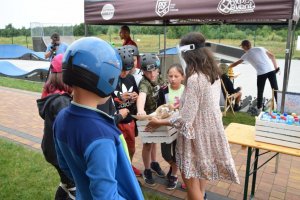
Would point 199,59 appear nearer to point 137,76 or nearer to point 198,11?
point 137,76

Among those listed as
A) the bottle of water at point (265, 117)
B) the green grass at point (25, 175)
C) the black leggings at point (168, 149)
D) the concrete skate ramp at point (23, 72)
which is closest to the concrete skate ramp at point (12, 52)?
the concrete skate ramp at point (23, 72)

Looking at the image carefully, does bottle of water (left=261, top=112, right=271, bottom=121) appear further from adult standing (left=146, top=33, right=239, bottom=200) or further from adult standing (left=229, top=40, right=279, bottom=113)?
adult standing (left=229, top=40, right=279, bottom=113)

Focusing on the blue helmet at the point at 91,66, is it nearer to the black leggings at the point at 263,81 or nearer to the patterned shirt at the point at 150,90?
the patterned shirt at the point at 150,90

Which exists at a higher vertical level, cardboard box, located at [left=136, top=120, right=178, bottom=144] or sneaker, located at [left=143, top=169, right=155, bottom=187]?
cardboard box, located at [left=136, top=120, right=178, bottom=144]

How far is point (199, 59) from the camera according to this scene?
2312 mm

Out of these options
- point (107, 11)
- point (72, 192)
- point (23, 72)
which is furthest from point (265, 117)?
point (23, 72)

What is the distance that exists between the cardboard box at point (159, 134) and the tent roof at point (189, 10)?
210 cm

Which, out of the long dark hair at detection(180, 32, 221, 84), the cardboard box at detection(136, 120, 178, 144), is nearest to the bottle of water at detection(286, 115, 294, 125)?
the long dark hair at detection(180, 32, 221, 84)

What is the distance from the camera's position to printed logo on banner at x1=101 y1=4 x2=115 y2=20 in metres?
5.18

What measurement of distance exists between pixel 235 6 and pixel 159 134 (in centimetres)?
224

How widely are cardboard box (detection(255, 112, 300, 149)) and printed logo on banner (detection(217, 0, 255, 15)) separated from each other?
1.80 metres

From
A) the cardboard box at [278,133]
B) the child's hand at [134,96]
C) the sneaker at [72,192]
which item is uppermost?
the child's hand at [134,96]

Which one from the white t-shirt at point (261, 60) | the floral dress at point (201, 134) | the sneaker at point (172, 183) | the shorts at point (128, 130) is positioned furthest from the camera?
the white t-shirt at point (261, 60)

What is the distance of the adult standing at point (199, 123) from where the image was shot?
90.3 inches
